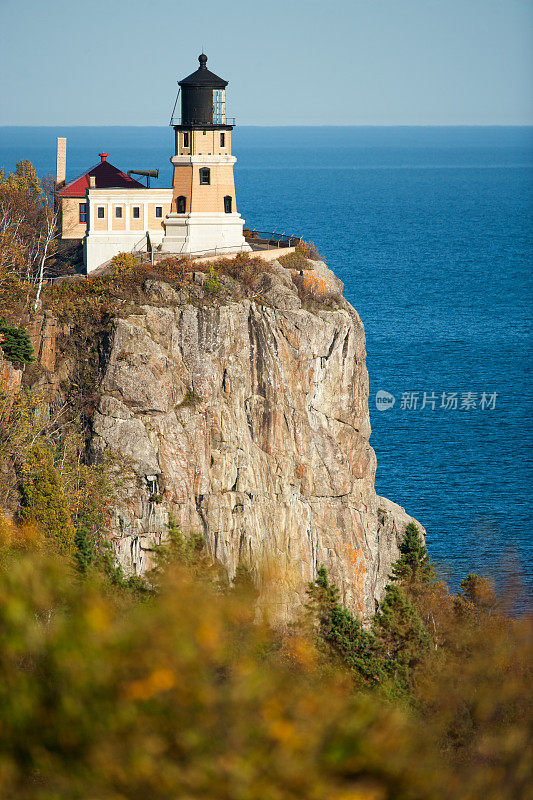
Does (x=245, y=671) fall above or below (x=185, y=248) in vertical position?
below

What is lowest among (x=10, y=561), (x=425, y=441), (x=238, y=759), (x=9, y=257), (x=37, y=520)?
(x=425, y=441)

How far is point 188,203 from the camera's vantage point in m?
56.1

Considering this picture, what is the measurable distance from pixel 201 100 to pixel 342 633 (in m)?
28.3

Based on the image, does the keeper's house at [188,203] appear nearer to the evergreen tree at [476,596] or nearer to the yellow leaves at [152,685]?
the evergreen tree at [476,596]

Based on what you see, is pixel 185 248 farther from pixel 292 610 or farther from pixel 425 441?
pixel 425 441

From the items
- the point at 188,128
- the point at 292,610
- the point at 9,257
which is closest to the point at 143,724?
the point at 292,610

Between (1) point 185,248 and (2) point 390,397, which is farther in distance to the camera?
(2) point 390,397

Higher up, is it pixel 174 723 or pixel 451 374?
pixel 174 723

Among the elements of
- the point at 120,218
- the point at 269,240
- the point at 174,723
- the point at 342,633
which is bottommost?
the point at 342,633

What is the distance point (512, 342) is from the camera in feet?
382

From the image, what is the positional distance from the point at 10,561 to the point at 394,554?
31.5m

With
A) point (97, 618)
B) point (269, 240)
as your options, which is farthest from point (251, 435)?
point (97, 618)

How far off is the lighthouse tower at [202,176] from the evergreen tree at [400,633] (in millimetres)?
19700

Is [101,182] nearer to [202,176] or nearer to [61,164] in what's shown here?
[202,176]
